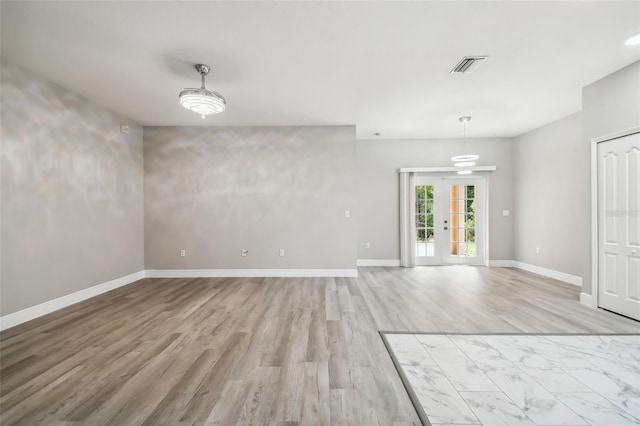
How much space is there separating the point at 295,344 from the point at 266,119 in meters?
3.94

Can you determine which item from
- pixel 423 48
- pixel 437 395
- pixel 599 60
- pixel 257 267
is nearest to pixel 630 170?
pixel 599 60

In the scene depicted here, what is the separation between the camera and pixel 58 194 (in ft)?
11.9

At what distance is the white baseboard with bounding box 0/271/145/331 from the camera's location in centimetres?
299

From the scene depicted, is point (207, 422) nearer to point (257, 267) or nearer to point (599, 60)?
point (257, 267)

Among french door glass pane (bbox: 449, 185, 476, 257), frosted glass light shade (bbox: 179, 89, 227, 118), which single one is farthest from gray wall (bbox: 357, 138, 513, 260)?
frosted glass light shade (bbox: 179, 89, 227, 118)

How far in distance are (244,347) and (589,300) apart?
4454mm

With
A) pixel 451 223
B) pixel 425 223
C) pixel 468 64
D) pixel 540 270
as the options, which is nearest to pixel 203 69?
pixel 468 64

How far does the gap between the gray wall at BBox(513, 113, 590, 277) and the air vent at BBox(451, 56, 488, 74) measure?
9.60 feet

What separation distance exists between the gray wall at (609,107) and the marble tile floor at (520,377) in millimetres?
1853

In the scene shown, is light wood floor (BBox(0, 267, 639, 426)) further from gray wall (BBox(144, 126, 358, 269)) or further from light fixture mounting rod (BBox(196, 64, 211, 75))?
light fixture mounting rod (BBox(196, 64, 211, 75))

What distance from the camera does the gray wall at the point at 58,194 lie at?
306 cm

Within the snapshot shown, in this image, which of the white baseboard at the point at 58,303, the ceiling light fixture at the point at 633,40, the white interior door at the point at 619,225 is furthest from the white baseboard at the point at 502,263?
the white baseboard at the point at 58,303

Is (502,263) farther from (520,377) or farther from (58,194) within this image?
(58,194)

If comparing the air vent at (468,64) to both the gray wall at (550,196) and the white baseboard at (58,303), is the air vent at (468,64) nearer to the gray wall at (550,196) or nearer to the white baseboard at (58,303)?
the gray wall at (550,196)
